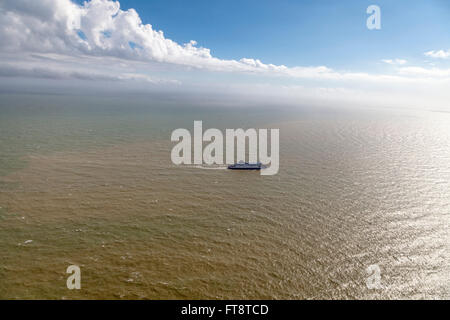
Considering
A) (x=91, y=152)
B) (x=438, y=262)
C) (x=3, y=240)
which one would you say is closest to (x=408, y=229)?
(x=438, y=262)

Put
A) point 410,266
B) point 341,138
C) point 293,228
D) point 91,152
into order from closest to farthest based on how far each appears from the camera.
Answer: point 410,266
point 293,228
point 91,152
point 341,138

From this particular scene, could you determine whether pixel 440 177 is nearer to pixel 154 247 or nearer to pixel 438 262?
pixel 438 262

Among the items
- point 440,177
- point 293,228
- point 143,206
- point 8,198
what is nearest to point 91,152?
point 8,198

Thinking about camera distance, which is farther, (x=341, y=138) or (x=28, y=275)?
(x=341, y=138)
